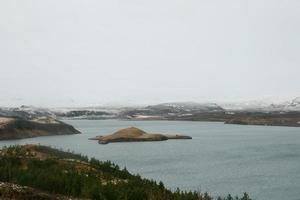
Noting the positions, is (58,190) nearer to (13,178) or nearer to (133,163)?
(13,178)

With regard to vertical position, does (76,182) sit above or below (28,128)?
below

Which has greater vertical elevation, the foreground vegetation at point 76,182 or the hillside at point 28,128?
the hillside at point 28,128

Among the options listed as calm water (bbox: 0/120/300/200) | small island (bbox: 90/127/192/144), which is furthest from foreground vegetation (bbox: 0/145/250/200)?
small island (bbox: 90/127/192/144)

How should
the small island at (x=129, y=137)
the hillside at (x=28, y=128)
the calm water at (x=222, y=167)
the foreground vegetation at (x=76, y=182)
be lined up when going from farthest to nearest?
the hillside at (x=28, y=128)
the small island at (x=129, y=137)
the calm water at (x=222, y=167)
the foreground vegetation at (x=76, y=182)

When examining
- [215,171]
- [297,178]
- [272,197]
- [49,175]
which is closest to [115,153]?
[215,171]

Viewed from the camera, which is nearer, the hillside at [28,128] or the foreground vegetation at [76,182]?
the foreground vegetation at [76,182]

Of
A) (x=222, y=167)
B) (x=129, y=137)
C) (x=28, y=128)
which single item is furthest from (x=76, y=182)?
(x=28, y=128)

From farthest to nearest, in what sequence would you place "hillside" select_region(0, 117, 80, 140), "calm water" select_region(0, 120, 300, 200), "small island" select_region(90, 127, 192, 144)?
"hillside" select_region(0, 117, 80, 140), "small island" select_region(90, 127, 192, 144), "calm water" select_region(0, 120, 300, 200)

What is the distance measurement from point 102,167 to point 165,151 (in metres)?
48.0

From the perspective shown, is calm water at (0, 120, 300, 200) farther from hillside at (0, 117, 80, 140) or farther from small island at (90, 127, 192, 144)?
hillside at (0, 117, 80, 140)

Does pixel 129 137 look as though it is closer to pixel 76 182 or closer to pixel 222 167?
pixel 222 167

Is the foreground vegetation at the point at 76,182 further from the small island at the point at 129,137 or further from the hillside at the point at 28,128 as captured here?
the hillside at the point at 28,128

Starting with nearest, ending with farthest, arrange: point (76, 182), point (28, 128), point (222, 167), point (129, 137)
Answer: point (76, 182), point (222, 167), point (129, 137), point (28, 128)

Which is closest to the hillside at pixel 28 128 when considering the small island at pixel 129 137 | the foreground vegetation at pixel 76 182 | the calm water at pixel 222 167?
the small island at pixel 129 137
